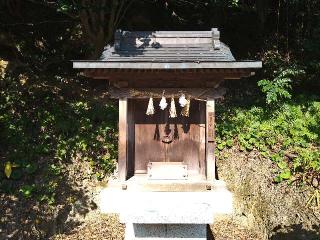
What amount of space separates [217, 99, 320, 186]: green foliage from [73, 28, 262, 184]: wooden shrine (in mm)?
3875

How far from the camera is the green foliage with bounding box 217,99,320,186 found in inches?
378

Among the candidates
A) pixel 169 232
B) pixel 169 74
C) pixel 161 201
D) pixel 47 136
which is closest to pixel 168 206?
pixel 161 201

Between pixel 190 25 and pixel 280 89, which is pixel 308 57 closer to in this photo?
pixel 280 89

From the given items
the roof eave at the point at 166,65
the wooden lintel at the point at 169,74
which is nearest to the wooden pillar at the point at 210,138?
the wooden lintel at the point at 169,74

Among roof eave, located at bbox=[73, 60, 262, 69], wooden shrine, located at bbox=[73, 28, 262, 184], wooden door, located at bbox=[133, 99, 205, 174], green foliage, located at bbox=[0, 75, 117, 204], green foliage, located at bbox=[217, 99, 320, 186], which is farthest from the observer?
green foliage, located at bbox=[217, 99, 320, 186]

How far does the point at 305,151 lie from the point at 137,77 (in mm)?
6302

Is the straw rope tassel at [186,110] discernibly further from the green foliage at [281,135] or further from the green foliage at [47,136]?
the green foliage at [281,135]

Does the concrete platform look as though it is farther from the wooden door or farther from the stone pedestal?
the wooden door

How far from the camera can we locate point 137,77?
5988 mm

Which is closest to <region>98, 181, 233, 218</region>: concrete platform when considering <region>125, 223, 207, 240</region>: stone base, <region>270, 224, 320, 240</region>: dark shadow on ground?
<region>125, 223, 207, 240</region>: stone base

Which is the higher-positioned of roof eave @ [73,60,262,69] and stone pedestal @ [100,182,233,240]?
roof eave @ [73,60,262,69]

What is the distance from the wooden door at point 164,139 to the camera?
661 centimetres

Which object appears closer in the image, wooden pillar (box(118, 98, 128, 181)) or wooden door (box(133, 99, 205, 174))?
wooden pillar (box(118, 98, 128, 181))

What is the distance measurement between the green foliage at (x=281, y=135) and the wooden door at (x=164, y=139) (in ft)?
12.4
